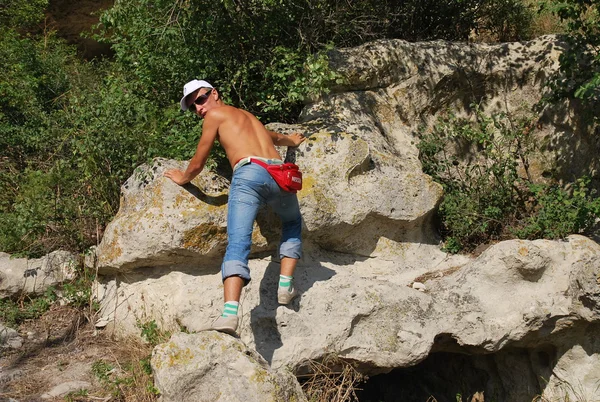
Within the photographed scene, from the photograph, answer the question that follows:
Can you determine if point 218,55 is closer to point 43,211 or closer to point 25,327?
point 43,211

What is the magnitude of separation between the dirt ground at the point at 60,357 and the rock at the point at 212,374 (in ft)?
1.55

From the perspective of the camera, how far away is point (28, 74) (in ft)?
25.9

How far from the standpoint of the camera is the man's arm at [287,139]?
530 centimetres

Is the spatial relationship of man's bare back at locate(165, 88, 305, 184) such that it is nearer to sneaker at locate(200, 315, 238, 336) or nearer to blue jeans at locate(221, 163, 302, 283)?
blue jeans at locate(221, 163, 302, 283)

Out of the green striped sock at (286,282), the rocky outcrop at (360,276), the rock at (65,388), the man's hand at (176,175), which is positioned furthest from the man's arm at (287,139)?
the rock at (65,388)

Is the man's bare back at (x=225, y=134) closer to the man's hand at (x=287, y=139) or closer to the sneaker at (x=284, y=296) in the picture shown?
the man's hand at (x=287, y=139)

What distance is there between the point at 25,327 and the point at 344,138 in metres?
3.02

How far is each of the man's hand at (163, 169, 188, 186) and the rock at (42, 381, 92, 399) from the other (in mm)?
1558

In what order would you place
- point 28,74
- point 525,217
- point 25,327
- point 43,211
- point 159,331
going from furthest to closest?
1. point 28,74
2. point 525,217
3. point 43,211
4. point 25,327
5. point 159,331

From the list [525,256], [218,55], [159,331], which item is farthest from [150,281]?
[525,256]

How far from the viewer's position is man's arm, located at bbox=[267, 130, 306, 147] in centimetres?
530

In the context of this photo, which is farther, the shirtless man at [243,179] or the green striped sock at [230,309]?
the shirtless man at [243,179]

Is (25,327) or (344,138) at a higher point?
(344,138)

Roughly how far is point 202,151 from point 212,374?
5.21ft
